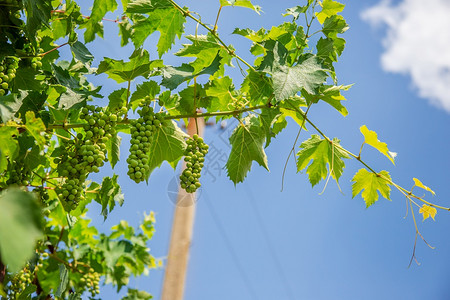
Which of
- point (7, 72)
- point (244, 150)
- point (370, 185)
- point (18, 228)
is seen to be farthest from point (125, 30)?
point (18, 228)

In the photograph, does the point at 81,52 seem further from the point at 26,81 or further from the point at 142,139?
the point at 142,139

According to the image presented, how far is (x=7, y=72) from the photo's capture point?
1705 millimetres

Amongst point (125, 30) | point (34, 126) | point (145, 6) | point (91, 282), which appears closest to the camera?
point (34, 126)

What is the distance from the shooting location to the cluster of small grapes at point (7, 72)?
1.63m

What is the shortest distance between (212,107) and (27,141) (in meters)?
0.70

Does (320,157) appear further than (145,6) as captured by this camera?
Yes

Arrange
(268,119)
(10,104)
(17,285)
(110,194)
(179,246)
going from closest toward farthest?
(10,104), (268,119), (110,194), (17,285), (179,246)

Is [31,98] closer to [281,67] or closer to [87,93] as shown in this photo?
[87,93]

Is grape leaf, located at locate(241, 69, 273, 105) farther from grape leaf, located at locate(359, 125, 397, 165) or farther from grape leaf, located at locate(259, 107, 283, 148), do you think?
grape leaf, located at locate(359, 125, 397, 165)

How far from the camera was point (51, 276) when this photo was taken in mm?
2826

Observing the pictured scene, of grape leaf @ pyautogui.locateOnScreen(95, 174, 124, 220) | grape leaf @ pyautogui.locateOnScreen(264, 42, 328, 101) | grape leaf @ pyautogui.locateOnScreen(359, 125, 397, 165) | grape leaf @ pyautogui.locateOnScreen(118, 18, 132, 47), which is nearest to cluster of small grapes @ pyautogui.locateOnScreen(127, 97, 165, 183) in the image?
grape leaf @ pyautogui.locateOnScreen(264, 42, 328, 101)

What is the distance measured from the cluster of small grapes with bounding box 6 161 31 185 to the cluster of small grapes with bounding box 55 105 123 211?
0.74 feet

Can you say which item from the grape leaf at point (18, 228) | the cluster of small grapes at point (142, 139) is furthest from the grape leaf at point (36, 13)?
the grape leaf at point (18, 228)

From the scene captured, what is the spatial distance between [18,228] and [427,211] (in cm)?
192
